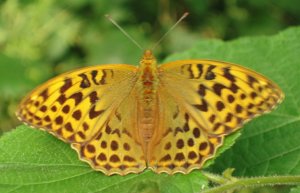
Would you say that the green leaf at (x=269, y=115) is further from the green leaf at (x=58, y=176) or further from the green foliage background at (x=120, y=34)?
the green leaf at (x=58, y=176)

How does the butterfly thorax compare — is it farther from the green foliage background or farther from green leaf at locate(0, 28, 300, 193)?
the green foliage background

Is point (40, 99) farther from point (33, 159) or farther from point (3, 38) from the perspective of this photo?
point (3, 38)

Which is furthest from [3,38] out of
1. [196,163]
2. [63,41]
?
[196,163]

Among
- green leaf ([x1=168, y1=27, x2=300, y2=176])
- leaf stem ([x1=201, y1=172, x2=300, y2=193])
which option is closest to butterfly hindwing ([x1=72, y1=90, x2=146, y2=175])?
leaf stem ([x1=201, y1=172, x2=300, y2=193])

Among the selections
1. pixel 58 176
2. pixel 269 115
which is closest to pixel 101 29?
pixel 269 115

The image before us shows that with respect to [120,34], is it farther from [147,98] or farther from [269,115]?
[147,98]

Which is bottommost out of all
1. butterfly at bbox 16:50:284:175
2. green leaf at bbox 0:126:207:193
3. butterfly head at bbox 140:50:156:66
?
green leaf at bbox 0:126:207:193
